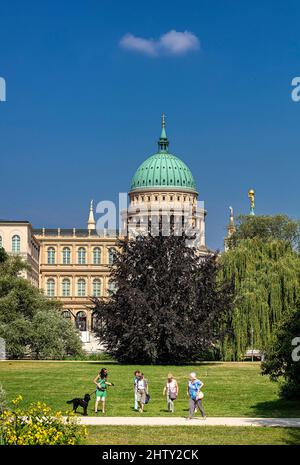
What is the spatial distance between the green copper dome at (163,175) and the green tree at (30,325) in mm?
92082

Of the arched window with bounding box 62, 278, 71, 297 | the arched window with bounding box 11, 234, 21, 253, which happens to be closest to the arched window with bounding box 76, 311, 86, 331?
the arched window with bounding box 62, 278, 71, 297

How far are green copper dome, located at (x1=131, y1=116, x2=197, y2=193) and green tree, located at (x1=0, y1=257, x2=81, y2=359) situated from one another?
92082 mm

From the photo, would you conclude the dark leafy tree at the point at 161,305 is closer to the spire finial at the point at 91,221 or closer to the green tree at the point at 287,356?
the green tree at the point at 287,356

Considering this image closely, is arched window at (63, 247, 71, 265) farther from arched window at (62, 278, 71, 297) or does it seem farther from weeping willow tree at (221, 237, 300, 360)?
weeping willow tree at (221, 237, 300, 360)

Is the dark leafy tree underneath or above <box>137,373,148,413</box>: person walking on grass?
above

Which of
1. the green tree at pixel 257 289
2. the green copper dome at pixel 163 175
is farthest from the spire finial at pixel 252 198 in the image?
the green tree at pixel 257 289

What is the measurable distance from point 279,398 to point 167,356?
18554 mm

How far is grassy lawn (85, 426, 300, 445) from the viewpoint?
1686 centimetres

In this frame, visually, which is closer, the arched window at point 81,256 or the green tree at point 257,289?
the green tree at point 257,289

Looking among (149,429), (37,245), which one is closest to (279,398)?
(149,429)

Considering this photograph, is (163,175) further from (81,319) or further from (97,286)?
(81,319)

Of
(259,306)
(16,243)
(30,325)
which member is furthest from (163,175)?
(259,306)

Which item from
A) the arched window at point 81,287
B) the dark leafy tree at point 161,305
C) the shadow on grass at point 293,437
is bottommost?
the shadow on grass at point 293,437

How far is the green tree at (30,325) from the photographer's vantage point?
49.3 meters
